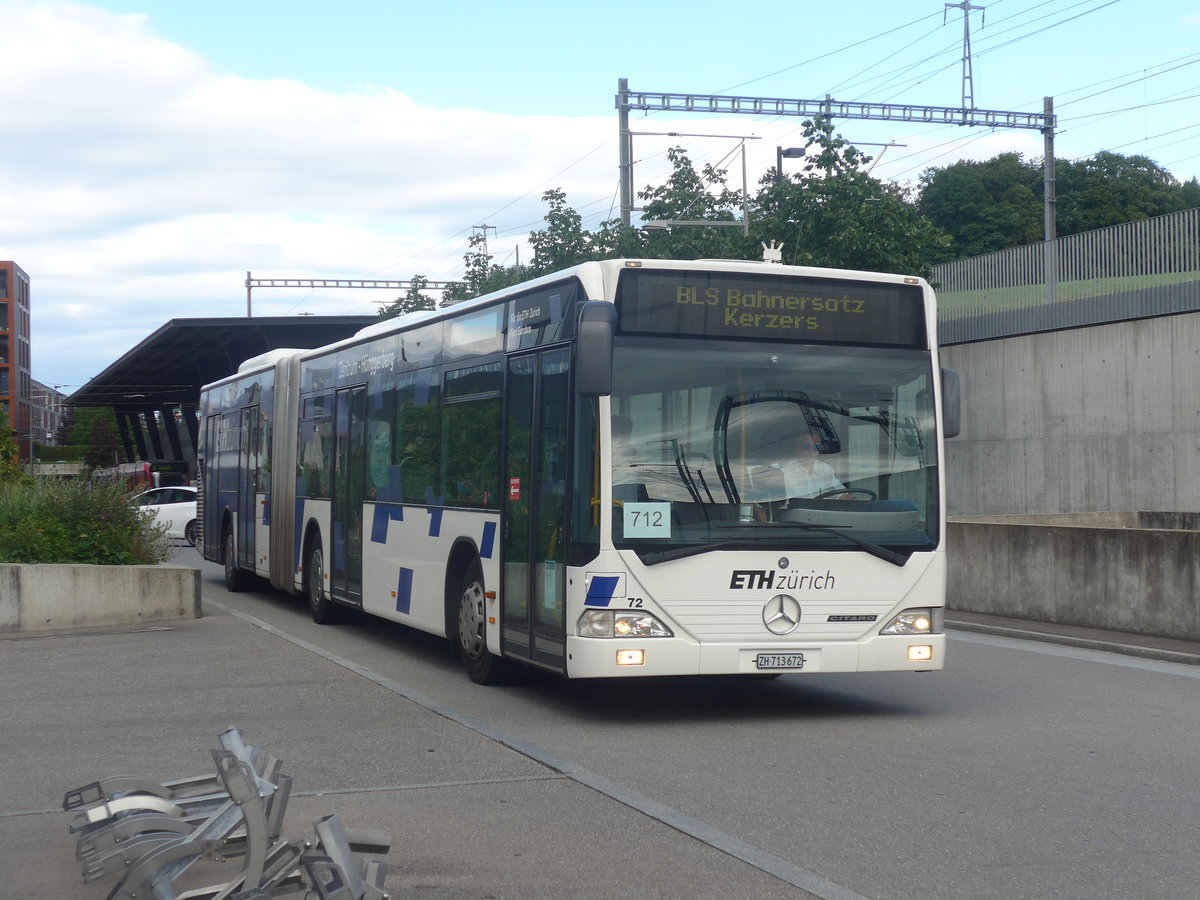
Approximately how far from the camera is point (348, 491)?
15.3 metres

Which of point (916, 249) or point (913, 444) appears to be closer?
point (913, 444)

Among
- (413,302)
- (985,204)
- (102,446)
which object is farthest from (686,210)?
(102,446)

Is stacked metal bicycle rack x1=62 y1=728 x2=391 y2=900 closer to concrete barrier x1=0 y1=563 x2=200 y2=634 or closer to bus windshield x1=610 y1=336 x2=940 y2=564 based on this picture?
bus windshield x1=610 y1=336 x2=940 y2=564

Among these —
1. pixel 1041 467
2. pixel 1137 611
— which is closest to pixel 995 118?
pixel 1041 467

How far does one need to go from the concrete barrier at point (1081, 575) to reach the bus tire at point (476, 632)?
7.22 m

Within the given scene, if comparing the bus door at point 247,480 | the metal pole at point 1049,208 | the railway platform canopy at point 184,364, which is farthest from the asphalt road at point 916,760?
the railway platform canopy at point 184,364

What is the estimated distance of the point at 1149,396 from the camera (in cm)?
2295

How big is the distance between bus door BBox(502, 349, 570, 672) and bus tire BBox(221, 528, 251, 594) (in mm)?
11966

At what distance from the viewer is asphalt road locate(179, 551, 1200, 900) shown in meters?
5.98

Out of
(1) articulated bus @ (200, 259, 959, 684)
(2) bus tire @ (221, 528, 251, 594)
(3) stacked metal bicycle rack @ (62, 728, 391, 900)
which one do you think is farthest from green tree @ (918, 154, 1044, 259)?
(3) stacked metal bicycle rack @ (62, 728, 391, 900)

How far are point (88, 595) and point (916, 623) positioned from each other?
33.5 feet

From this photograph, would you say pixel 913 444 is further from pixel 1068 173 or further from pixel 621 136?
pixel 1068 173

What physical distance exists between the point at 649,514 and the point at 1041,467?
58.7ft

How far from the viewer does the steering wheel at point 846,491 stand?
31.7ft
